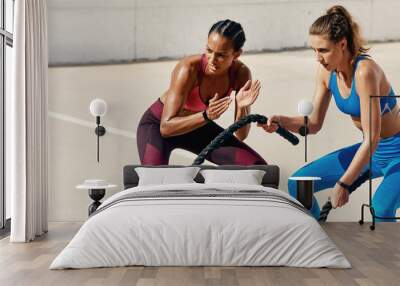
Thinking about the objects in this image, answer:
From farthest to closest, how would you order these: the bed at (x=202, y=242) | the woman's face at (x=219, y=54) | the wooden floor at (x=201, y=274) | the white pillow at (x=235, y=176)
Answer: the woman's face at (x=219, y=54) → the white pillow at (x=235, y=176) → the bed at (x=202, y=242) → the wooden floor at (x=201, y=274)

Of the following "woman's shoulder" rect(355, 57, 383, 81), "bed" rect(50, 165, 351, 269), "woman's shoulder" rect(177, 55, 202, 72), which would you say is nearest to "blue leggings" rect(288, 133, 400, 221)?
"woman's shoulder" rect(355, 57, 383, 81)

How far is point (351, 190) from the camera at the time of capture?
7.56 metres

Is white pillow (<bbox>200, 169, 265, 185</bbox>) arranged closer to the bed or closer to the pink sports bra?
the pink sports bra

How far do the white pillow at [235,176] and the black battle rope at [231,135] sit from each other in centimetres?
46

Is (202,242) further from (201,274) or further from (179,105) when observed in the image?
(179,105)

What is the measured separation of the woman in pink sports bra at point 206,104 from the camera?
750cm

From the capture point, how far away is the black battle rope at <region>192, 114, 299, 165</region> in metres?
7.52

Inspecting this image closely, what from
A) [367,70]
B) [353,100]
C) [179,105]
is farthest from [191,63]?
[367,70]

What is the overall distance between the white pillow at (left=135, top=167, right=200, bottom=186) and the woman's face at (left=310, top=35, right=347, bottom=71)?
2.28 metres

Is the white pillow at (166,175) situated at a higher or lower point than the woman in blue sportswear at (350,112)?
lower

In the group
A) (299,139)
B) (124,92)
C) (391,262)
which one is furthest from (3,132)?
(391,262)

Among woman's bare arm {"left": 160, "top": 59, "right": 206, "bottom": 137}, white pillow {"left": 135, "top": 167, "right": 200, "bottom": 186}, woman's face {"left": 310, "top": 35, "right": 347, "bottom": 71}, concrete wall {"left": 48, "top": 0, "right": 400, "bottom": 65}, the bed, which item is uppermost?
concrete wall {"left": 48, "top": 0, "right": 400, "bottom": 65}

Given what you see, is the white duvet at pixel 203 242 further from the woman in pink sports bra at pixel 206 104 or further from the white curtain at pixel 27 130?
the woman in pink sports bra at pixel 206 104

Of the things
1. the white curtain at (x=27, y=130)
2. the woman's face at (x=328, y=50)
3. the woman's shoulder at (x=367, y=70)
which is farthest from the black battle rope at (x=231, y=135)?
the white curtain at (x=27, y=130)
